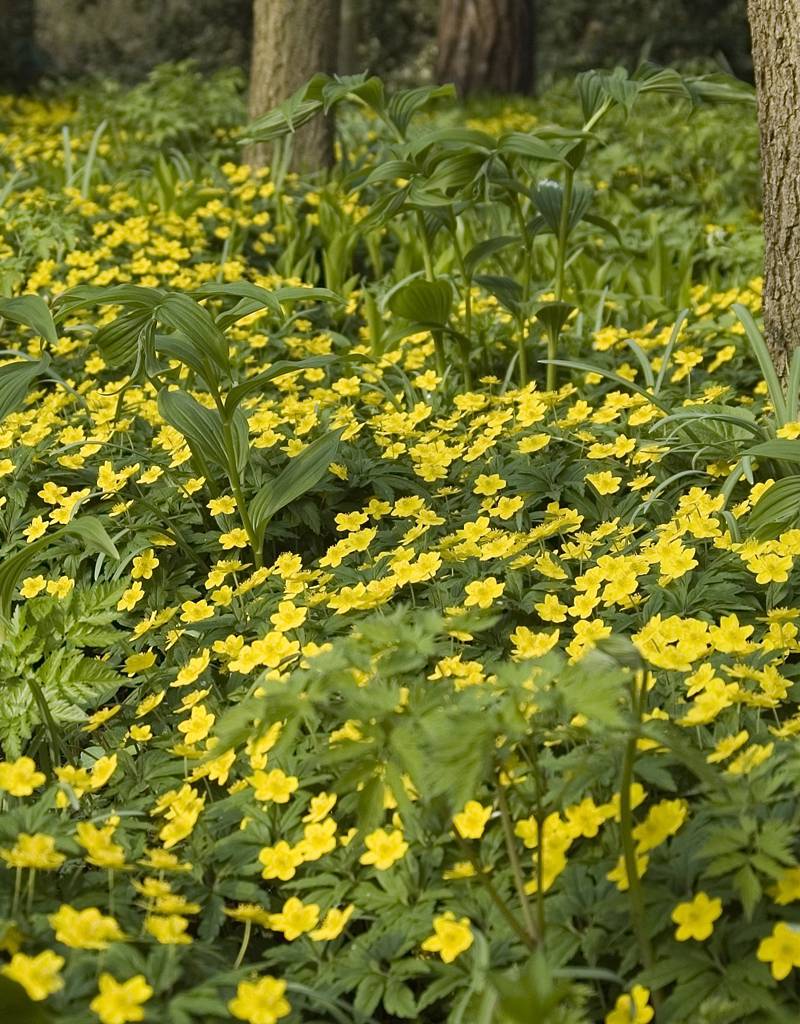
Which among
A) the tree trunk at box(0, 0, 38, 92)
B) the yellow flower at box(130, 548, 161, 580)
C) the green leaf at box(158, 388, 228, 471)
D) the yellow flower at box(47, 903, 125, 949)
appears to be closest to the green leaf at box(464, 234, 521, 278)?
the green leaf at box(158, 388, 228, 471)

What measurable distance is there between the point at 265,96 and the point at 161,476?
299cm

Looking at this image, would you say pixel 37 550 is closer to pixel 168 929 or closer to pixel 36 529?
pixel 36 529

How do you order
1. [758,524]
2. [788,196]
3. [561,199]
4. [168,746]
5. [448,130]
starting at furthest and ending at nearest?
[561,199] < [448,130] < [788,196] < [758,524] < [168,746]

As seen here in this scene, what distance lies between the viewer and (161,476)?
2.70m

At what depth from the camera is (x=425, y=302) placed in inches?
122

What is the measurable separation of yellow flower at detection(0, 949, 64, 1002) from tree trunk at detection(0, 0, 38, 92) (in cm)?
892

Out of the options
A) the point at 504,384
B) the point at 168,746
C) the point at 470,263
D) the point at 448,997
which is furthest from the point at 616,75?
the point at 448,997

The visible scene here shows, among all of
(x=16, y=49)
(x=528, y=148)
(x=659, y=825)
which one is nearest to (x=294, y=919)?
(x=659, y=825)

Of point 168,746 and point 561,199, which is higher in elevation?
point 561,199

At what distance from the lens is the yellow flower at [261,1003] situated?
1.32 meters

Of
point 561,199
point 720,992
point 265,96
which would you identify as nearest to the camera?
point 720,992

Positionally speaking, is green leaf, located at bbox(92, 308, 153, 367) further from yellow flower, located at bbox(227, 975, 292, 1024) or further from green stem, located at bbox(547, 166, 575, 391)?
yellow flower, located at bbox(227, 975, 292, 1024)

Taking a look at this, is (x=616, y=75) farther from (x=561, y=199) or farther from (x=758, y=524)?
(x=758, y=524)

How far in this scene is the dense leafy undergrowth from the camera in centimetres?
139
